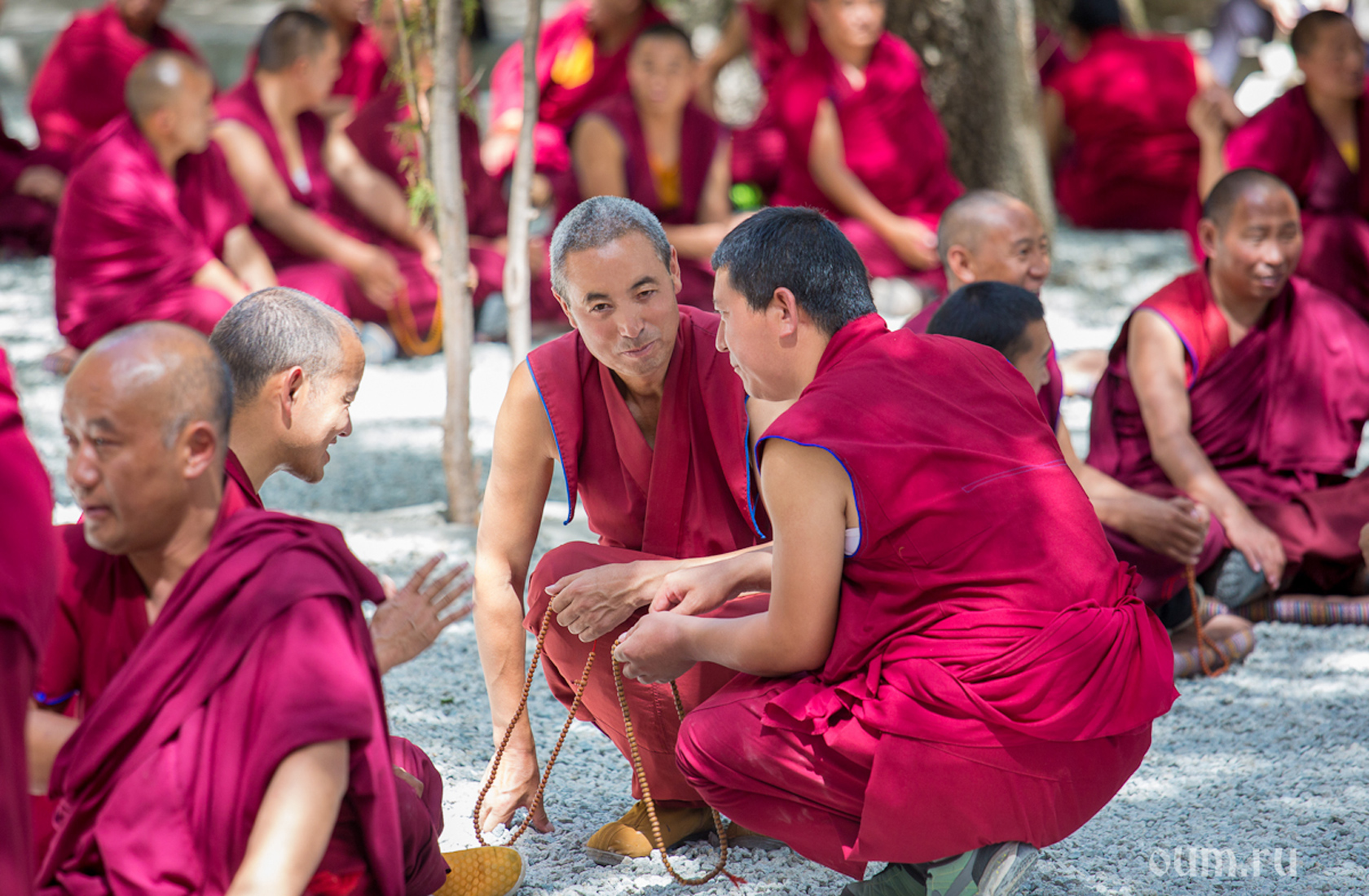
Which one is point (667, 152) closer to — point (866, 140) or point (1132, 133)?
point (866, 140)

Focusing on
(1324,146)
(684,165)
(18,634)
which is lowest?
(18,634)

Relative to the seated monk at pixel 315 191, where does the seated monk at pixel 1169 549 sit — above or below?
below

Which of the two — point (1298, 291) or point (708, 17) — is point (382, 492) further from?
point (708, 17)

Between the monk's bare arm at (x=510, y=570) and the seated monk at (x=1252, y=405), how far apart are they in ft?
6.19

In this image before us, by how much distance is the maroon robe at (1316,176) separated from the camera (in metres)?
5.00

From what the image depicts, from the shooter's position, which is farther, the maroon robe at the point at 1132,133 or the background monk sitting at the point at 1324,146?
the maroon robe at the point at 1132,133

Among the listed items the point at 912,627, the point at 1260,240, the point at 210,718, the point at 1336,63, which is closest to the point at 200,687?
the point at 210,718

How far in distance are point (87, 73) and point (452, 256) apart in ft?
15.0

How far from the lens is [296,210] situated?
20.2 feet

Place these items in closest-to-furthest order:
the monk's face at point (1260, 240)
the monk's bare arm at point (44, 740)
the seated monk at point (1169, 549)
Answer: the monk's bare arm at point (44, 740), the seated monk at point (1169, 549), the monk's face at point (1260, 240)

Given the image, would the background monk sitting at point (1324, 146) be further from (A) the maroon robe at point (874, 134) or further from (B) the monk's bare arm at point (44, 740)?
(B) the monk's bare arm at point (44, 740)

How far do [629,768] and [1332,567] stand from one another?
→ 2.10 metres

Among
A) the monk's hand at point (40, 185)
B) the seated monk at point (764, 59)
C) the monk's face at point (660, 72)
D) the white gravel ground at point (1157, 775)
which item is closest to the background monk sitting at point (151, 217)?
the white gravel ground at point (1157, 775)

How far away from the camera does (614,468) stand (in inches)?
104
